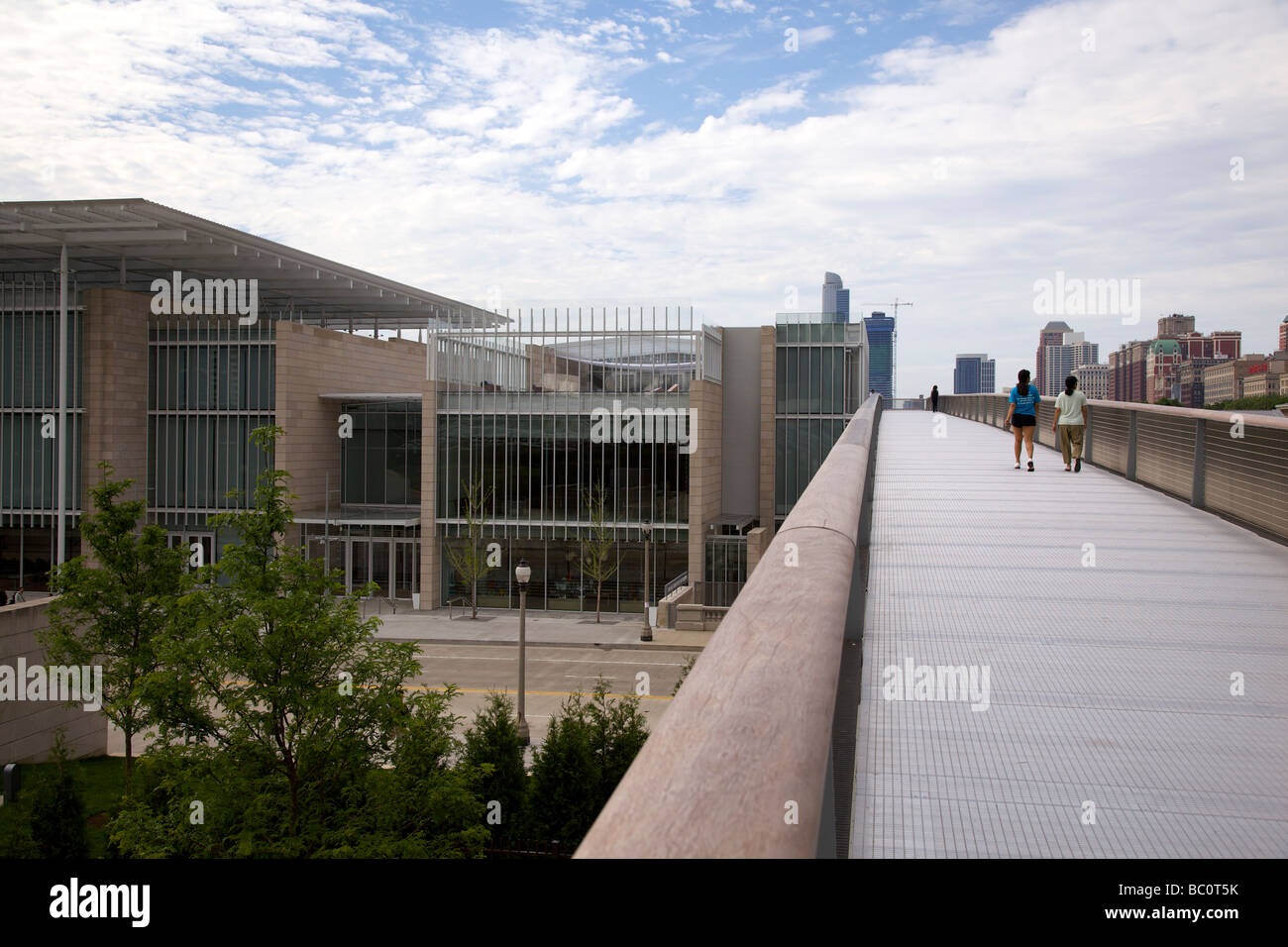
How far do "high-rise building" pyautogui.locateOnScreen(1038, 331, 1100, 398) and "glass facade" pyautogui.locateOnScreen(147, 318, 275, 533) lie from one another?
66.8 m

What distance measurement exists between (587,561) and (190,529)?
18.2 meters

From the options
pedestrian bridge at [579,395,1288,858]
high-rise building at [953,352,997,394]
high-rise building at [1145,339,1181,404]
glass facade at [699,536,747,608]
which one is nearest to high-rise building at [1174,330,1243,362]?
high-rise building at [1145,339,1181,404]

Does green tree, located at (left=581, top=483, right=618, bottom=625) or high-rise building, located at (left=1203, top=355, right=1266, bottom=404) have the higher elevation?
high-rise building, located at (left=1203, top=355, right=1266, bottom=404)

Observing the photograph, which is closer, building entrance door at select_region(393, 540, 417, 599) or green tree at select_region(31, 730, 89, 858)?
green tree at select_region(31, 730, 89, 858)

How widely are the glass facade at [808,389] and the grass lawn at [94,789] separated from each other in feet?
101

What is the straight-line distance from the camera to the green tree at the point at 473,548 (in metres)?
39.3

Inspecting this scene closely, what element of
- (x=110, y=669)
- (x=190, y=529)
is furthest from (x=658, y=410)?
(x=110, y=669)

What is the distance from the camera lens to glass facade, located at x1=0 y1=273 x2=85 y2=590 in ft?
136

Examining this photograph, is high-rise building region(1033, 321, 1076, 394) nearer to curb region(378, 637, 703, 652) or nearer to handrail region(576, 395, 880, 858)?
curb region(378, 637, 703, 652)

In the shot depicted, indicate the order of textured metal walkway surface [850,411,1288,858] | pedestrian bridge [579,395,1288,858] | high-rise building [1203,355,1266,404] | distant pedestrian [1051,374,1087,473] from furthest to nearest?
high-rise building [1203,355,1266,404] → distant pedestrian [1051,374,1087,473] → textured metal walkway surface [850,411,1288,858] → pedestrian bridge [579,395,1288,858]

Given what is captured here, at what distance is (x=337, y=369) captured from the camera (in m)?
46.0

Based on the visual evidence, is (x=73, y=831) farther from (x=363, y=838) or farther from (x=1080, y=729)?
(x=1080, y=729)

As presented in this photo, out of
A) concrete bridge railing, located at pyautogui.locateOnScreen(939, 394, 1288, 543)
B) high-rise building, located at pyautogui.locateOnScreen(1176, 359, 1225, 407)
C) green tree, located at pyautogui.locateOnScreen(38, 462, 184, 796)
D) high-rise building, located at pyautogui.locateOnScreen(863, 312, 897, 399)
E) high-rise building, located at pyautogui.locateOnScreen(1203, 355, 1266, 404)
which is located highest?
high-rise building, located at pyautogui.locateOnScreen(863, 312, 897, 399)

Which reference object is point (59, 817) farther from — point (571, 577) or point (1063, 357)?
point (1063, 357)
